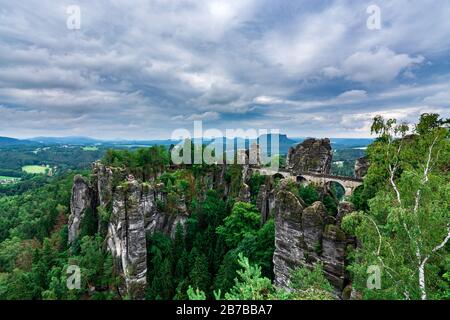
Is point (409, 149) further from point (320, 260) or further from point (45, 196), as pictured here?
point (45, 196)

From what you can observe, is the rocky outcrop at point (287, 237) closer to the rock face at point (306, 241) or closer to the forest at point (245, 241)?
the rock face at point (306, 241)

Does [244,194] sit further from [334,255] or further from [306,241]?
[334,255]

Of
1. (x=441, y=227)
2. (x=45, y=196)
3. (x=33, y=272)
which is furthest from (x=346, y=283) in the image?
(x=45, y=196)

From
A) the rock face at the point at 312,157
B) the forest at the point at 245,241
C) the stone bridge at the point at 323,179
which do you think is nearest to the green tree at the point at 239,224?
the forest at the point at 245,241

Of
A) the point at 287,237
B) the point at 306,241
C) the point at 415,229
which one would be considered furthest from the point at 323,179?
the point at 415,229

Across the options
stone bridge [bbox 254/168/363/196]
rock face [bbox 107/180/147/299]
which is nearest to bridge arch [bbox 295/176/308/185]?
stone bridge [bbox 254/168/363/196]

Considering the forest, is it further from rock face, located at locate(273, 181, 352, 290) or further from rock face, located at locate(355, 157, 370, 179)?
rock face, located at locate(355, 157, 370, 179)
